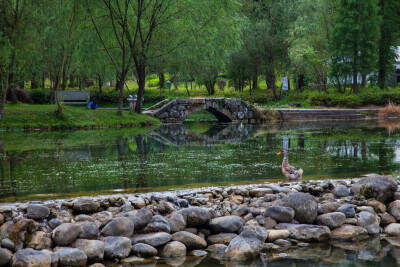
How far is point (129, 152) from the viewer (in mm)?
19156

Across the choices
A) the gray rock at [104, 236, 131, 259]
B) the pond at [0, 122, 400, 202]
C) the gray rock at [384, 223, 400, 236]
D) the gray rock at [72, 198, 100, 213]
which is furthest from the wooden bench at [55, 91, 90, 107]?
the gray rock at [384, 223, 400, 236]

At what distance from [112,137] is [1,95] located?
26.7 feet

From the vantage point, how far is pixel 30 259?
725 centimetres

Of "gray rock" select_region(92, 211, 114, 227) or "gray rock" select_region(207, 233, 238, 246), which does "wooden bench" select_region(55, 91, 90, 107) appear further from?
"gray rock" select_region(207, 233, 238, 246)

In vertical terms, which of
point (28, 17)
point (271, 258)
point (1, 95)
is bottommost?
point (271, 258)

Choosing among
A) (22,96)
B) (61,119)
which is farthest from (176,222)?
(22,96)

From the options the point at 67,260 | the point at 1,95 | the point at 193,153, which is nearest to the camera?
the point at 67,260

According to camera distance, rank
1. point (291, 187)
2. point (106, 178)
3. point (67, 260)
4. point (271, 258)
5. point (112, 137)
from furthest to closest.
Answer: point (112, 137)
point (106, 178)
point (291, 187)
point (271, 258)
point (67, 260)

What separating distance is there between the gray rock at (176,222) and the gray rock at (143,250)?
0.71 meters

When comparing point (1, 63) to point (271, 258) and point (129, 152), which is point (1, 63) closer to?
point (129, 152)

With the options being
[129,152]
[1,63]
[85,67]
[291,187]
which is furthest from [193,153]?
[85,67]

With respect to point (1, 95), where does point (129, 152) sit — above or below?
below

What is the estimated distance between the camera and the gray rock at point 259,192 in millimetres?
10453

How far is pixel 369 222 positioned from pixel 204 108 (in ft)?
94.5
